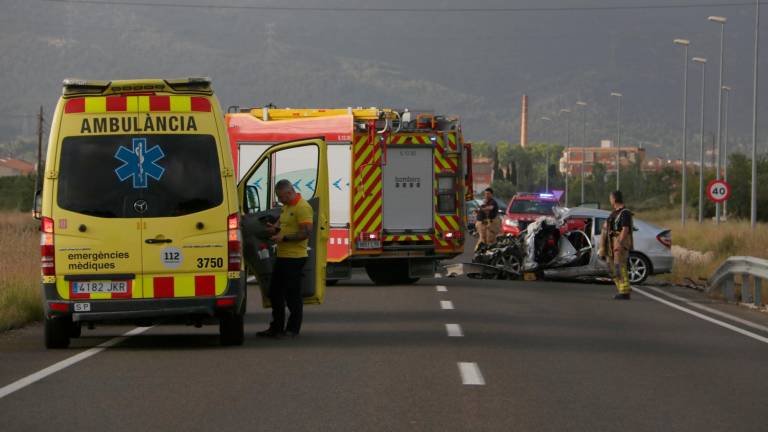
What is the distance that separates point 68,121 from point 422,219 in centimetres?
1232

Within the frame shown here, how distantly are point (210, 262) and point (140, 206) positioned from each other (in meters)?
0.86

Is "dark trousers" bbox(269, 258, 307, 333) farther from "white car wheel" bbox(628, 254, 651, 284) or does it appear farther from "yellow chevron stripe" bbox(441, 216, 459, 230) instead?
"white car wheel" bbox(628, 254, 651, 284)

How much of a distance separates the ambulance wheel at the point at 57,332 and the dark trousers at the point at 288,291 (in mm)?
2274

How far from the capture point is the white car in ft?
91.3

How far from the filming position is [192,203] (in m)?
14.3

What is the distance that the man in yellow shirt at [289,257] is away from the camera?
51.4 feet

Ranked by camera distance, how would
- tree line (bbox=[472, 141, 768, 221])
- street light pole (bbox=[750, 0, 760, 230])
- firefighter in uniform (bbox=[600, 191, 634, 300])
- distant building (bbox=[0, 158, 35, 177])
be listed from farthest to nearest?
distant building (bbox=[0, 158, 35, 177])
tree line (bbox=[472, 141, 768, 221])
street light pole (bbox=[750, 0, 760, 230])
firefighter in uniform (bbox=[600, 191, 634, 300])

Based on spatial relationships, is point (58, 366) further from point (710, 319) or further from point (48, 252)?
point (710, 319)

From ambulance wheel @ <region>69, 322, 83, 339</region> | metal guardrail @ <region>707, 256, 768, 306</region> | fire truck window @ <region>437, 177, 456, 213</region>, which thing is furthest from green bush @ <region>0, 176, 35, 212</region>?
ambulance wheel @ <region>69, 322, 83, 339</region>

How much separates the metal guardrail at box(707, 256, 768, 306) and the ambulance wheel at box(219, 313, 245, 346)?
971 cm

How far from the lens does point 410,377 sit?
12.4 metres

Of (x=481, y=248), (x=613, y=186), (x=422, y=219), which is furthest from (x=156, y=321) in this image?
(x=613, y=186)

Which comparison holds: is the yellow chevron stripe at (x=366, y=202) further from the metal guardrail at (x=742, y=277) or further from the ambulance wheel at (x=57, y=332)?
the ambulance wheel at (x=57, y=332)

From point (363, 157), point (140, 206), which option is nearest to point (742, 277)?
point (363, 157)
